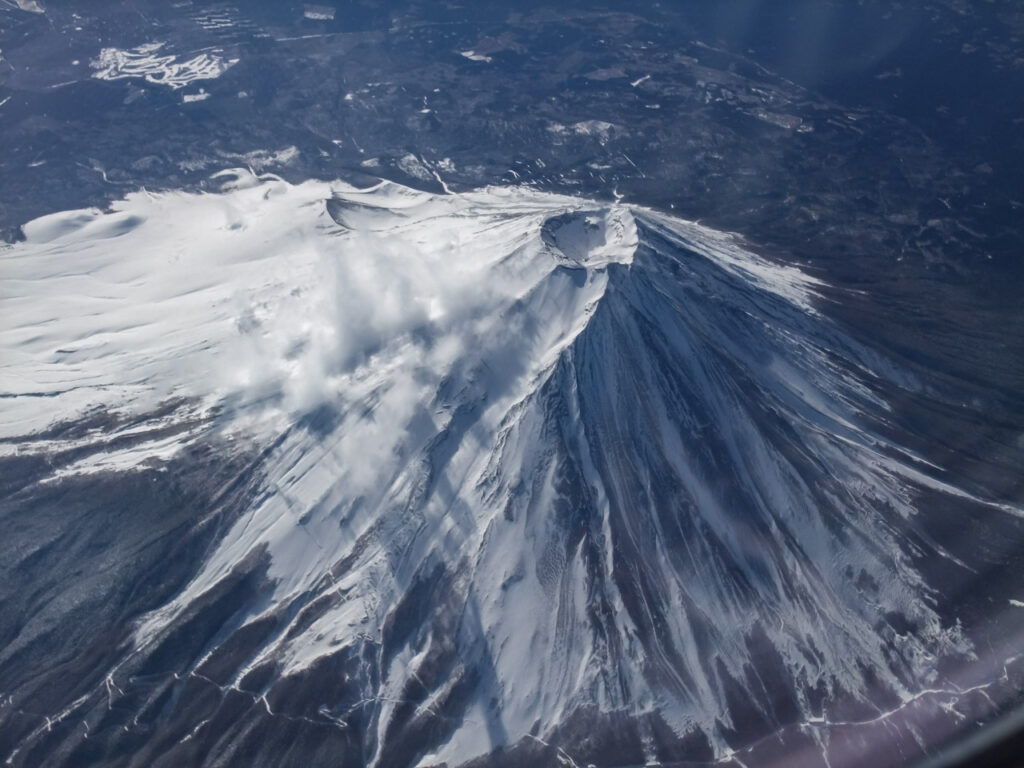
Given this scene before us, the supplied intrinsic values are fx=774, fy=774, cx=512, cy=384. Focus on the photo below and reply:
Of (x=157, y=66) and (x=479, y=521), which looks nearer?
(x=479, y=521)

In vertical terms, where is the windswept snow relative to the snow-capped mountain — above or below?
below

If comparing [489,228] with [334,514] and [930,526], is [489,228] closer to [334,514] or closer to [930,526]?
[334,514]

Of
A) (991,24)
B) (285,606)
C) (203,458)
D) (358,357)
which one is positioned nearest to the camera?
(285,606)

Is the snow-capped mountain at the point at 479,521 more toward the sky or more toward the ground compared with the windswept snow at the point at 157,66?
more toward the sky

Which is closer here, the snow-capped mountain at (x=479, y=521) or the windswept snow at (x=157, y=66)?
the snow-capped mountain at (x=479, y=521)

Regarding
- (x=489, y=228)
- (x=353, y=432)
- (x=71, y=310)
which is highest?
(x=489, y=228)

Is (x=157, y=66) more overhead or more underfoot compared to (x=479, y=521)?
more underfoot

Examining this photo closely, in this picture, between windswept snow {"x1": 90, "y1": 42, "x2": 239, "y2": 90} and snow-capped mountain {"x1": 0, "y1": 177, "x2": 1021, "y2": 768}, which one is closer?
snow-capped mountain {"x1": 0, "y1": 177, "x2": 1021, "y2": 768}

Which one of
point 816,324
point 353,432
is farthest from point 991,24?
point 353,432
